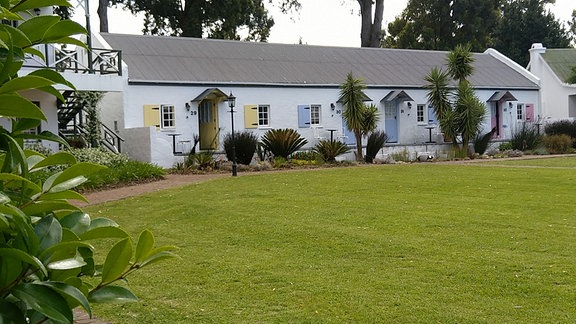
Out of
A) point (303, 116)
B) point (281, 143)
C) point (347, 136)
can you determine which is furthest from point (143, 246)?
point (347, 136)

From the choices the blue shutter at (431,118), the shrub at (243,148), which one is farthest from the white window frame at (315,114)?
the blue shutter at (431,118)

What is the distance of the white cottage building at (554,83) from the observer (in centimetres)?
3931

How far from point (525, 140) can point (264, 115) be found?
11.8m

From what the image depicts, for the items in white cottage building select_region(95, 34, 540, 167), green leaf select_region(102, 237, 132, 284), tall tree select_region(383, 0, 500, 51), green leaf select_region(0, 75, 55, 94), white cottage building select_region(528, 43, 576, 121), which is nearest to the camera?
green leaf select_region(0, 75, 55, 94)

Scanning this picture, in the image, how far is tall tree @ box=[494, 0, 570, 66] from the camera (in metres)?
53.1

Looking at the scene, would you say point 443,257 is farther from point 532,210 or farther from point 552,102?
point 552,102

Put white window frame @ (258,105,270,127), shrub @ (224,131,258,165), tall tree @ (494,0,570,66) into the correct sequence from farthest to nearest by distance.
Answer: tall tree @ (494,0,570,66) < white window frame @ (258,105,270,127) < shrub @ (224,131,258,165)

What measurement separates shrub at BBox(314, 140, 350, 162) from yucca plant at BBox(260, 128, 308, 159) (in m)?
0.91

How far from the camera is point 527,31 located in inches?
2114

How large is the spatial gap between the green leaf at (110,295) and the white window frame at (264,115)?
27444 millimetres

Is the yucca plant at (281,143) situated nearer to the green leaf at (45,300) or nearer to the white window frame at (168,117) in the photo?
the white window frame at (168,117)

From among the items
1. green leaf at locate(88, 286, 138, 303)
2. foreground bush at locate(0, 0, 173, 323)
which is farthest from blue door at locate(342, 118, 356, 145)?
green leaf at locate(88, 286, 138, 303)

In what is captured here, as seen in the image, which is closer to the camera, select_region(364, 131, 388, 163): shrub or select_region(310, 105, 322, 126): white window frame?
select_region(364, 131, 388, 163): shrub

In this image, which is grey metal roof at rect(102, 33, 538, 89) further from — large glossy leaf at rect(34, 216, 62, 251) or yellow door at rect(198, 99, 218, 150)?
large glossy leaf at rect(34, 216, 62, 251)
